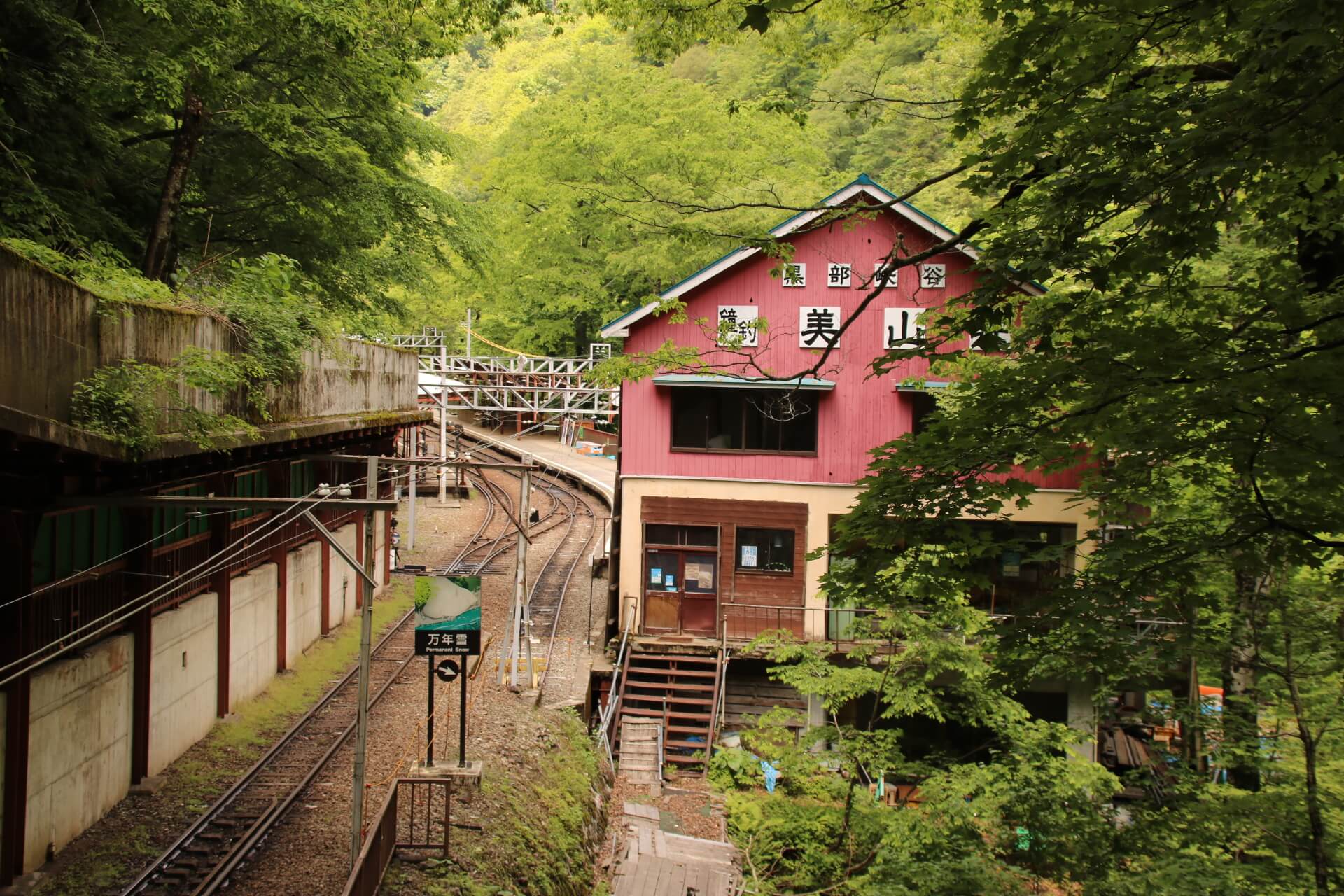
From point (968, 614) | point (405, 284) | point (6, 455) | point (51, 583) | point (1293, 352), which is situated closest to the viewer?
point (1293, 352)

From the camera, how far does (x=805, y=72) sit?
131 ft

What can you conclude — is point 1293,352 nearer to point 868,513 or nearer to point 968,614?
point 868,513

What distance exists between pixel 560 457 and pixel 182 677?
101ft

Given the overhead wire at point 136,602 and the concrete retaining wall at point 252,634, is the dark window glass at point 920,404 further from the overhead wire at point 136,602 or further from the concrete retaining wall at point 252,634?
the concrete retaining wall at point 252,634

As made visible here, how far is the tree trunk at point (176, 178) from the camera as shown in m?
13.4

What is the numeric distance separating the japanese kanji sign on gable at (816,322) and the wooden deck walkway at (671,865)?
31.2 ft

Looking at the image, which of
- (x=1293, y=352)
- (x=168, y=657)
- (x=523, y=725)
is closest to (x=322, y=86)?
(x=168, y=657)

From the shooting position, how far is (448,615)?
40.8 feet

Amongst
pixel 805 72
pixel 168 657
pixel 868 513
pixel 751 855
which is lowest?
pixel 751 855

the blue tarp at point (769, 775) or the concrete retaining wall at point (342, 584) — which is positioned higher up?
the concrete retaining wall at point (342, 584)

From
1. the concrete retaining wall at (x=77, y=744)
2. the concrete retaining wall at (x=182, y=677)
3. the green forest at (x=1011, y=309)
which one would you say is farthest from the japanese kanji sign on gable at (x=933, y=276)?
the concrete retaining wall at (x=77, y=744)

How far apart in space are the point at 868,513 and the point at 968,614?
767 centimetres

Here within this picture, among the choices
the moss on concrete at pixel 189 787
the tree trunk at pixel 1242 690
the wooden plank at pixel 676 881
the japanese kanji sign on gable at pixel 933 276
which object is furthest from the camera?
the japanese kanji sign on gable at pixel 933 276

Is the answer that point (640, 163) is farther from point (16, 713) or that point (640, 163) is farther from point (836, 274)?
point (16, 713)
